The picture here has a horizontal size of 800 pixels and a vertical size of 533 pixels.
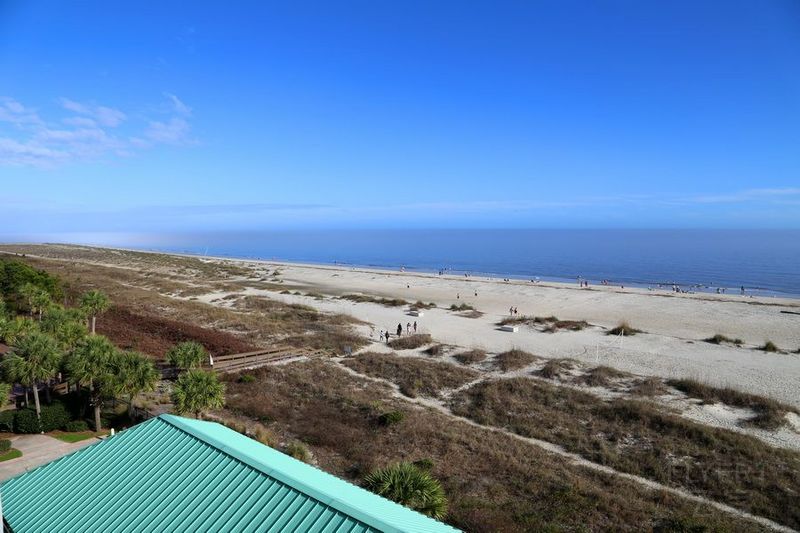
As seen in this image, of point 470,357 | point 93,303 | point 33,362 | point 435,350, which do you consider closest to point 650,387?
point 470,357

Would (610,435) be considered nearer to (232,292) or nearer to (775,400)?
(775,400)

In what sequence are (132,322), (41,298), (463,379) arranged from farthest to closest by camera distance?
(132,322) → (41,298) → (463,379)

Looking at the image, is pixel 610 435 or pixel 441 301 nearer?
pixel 610 435

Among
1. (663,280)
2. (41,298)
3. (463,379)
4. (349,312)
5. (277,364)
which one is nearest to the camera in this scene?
(463,379)

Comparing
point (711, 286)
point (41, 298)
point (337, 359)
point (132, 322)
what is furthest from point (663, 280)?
point (41, 298)

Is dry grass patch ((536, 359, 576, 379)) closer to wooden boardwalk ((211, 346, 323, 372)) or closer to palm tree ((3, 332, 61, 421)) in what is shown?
wooden boardwalk ((211, 346, 323, 372))

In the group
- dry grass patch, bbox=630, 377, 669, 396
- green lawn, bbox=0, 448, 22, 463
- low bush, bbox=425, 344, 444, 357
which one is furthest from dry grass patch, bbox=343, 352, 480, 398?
green lawn, bbox=0, 448, 22, 463

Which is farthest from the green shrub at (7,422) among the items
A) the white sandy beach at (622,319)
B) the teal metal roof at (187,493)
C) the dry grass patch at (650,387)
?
the dry grass patch at (650,387)
